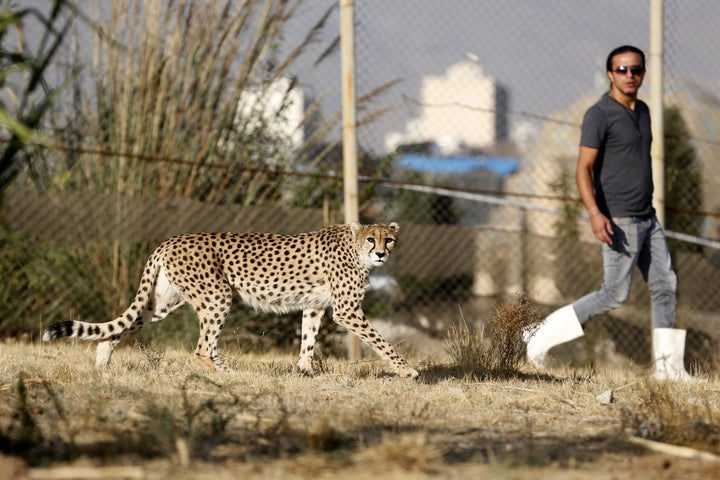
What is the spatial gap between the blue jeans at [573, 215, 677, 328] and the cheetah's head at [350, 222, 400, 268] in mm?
1177

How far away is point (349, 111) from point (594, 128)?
1883mm

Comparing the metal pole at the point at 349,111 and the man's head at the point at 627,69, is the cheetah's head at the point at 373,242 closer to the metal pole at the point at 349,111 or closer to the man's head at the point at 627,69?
the metal pole at the point at 349,111

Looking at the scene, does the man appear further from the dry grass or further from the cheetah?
the cheetah

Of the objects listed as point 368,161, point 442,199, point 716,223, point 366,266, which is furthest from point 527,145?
point 366,266

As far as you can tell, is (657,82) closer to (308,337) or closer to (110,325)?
(308,337)

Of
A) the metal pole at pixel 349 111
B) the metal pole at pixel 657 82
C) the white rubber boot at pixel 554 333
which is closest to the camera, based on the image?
the white rubber boot at pixel 554 333

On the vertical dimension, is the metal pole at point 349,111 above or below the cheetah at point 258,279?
above

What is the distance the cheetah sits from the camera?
5.34 m

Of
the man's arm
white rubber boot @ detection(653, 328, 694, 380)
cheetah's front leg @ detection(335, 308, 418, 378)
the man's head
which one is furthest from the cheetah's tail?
white rubber boot @ detection(653, 328, 694, 380)

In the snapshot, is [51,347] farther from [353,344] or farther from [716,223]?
[716,223]

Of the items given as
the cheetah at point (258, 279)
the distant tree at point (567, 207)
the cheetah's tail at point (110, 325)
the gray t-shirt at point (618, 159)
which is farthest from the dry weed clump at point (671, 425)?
the distant tree at point (567, 207)

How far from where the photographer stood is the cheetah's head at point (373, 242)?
5.49 meters

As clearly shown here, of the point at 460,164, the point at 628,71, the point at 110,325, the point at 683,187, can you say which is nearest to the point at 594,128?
the point at 628,71

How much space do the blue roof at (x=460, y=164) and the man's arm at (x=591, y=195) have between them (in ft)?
15.9
